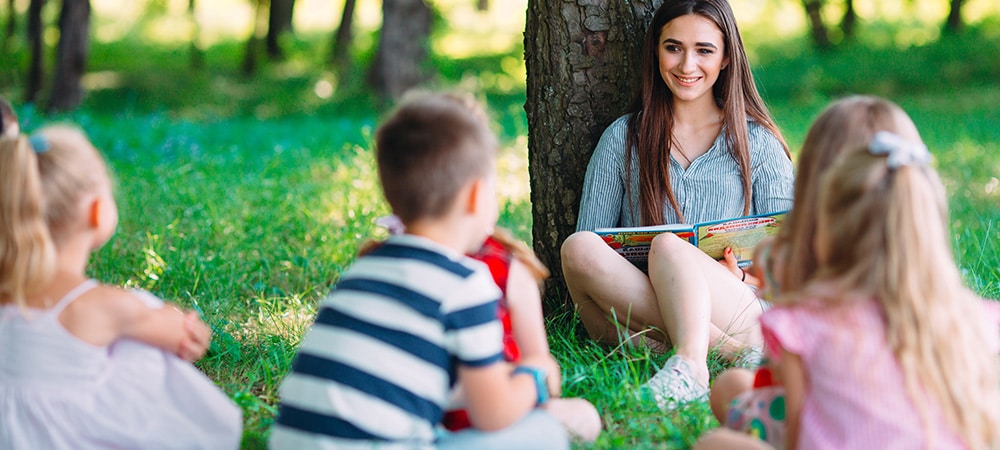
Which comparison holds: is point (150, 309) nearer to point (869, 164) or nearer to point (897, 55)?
point (869, 164)

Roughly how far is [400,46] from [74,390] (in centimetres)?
990

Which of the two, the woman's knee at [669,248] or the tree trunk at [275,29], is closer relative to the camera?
the woman's knee at [669,248]

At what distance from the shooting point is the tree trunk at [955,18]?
1670 centimetres

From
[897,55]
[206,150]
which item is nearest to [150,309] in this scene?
[206,150]

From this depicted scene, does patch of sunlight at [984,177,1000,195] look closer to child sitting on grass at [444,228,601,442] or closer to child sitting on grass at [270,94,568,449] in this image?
child sitting on grass at [444,228,601,442]

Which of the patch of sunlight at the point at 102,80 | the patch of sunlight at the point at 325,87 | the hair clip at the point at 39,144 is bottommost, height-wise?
the patch of sunlight at the point at 102,80

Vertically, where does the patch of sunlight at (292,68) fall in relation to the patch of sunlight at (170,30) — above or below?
below

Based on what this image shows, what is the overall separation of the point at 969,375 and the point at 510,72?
550 inches

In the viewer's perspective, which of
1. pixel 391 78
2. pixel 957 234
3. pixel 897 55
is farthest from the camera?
pixel 897 55

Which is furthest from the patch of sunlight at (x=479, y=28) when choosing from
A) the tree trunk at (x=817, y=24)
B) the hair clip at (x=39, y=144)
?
the hair clip at (x=39, y=144)

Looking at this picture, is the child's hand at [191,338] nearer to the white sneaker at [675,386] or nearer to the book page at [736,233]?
the white sneaker at [675,386]

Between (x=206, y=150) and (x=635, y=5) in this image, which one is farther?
(x=206, y=150)

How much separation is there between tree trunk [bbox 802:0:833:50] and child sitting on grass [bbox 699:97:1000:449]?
15891 millimetres

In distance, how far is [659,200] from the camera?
3572 mm
